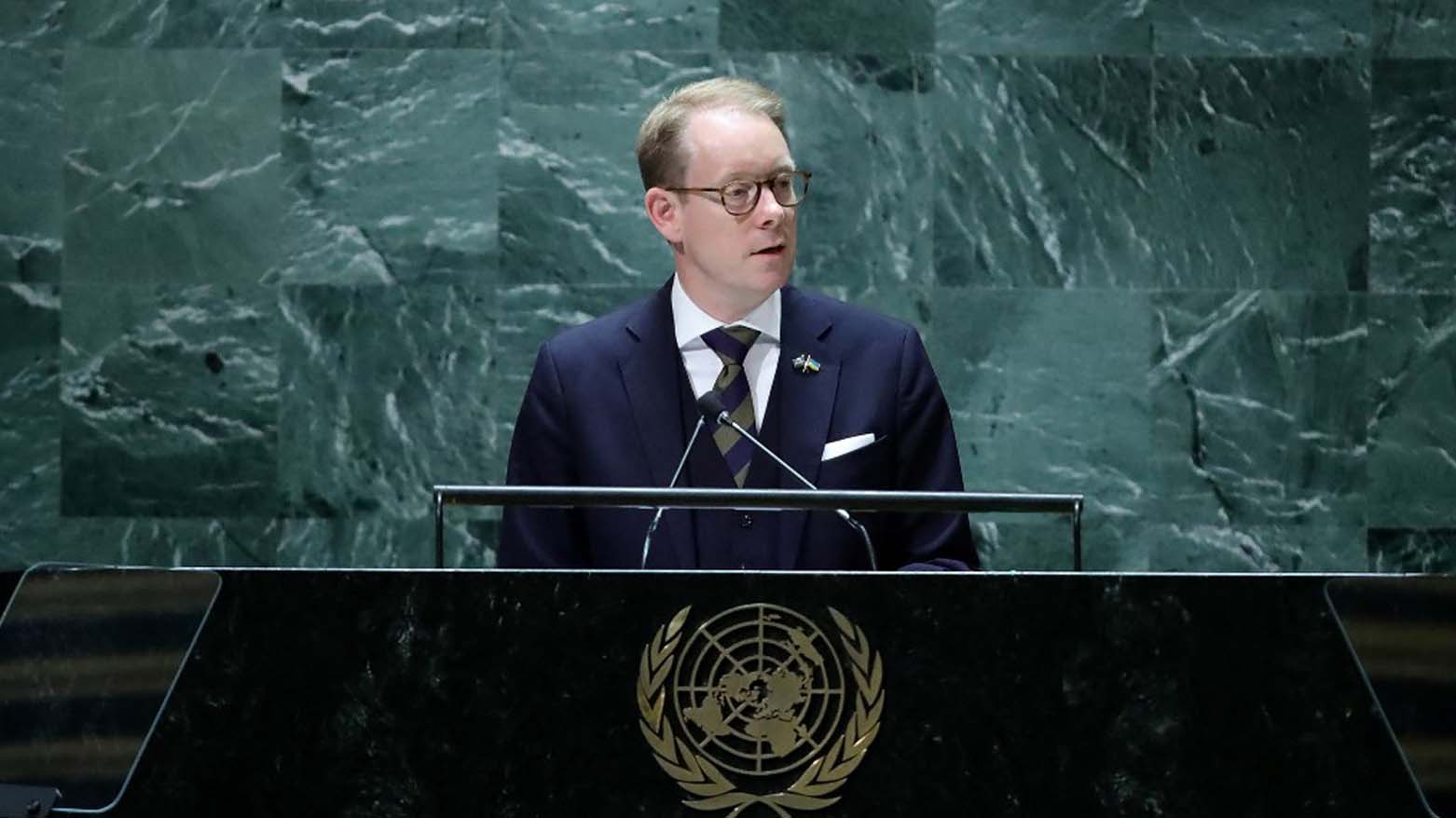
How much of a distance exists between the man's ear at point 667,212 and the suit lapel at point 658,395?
14cm

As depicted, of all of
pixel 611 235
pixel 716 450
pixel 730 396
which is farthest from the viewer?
pixel 611 235

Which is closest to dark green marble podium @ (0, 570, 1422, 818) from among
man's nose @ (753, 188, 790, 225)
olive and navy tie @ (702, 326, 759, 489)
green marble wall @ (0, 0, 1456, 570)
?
olive and navy tie @ (702, 326, 759, 489)

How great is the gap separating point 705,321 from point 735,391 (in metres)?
0.15

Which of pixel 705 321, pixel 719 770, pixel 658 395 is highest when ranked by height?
pixel 705 321

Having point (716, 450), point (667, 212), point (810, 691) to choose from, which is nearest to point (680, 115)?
point (667, 212)

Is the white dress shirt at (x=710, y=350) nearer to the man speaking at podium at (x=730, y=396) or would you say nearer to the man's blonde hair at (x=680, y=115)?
the man speaking at podium at (x=730, y=396)

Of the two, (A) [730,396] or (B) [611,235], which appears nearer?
(A) [730,396]

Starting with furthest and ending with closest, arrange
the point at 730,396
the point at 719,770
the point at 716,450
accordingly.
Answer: the point at 730,396, the point at 716,450, the point at 719,770

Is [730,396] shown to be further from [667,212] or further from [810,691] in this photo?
[810,691]

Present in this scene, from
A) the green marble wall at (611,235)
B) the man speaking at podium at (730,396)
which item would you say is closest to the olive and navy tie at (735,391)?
the man speaking at podium at (730,396)

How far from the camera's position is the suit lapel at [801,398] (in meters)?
3.23

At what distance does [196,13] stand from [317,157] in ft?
1.75

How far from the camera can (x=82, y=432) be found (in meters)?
5.39

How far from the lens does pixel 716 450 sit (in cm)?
329
